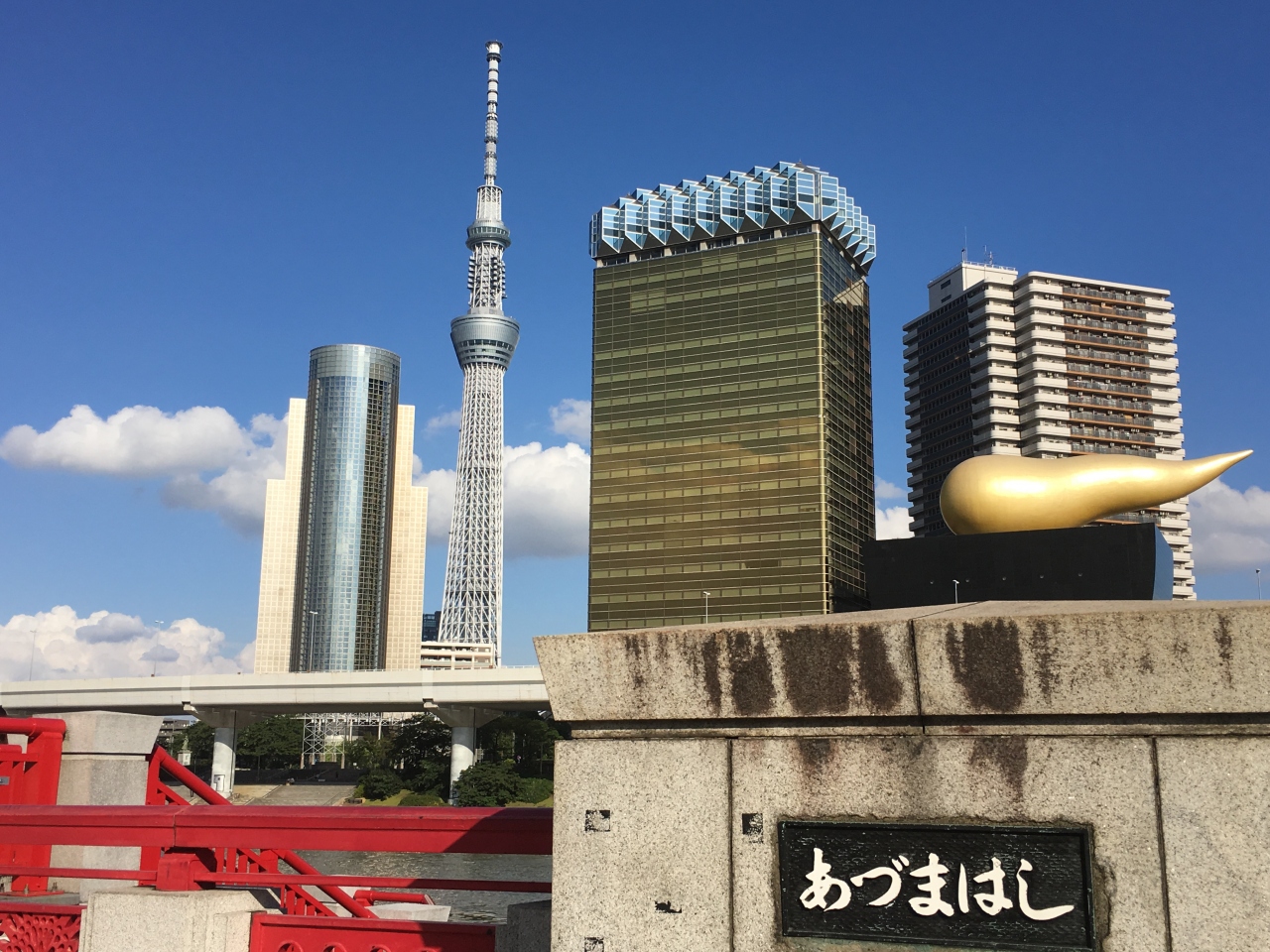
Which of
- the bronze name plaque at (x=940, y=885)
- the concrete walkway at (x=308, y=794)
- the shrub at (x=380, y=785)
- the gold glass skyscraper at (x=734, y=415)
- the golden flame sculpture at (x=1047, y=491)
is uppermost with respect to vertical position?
the gold glass skyscraper at (x=734, y=415)

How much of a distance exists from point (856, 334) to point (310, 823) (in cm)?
14138

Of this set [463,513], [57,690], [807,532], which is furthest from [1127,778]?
[463,513]

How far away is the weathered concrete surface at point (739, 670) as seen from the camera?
17.0 ft

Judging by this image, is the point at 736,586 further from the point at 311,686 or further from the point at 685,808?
the point at 685,808

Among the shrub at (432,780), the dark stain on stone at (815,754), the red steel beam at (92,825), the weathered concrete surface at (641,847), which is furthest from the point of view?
the shrub at (432,780)

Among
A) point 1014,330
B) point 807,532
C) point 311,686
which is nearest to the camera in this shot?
point 311,686

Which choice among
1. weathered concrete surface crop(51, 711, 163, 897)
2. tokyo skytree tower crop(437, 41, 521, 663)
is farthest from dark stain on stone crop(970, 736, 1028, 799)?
tokyo skytree tower crop(437, 41, 521, 663)

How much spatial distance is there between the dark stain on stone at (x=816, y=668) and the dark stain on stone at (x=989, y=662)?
48cm

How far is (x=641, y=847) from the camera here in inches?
216

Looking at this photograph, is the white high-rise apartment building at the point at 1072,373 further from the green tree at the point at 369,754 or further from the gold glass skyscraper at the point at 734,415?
the green tree at the point at 369,754

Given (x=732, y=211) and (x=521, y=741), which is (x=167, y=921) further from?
(x=732, y=211)

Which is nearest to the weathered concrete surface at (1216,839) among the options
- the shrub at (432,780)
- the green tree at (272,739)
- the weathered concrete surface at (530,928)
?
the weathered concrete surface at (530,928)

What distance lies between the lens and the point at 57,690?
84.1 m

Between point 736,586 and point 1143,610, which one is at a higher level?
point 736,586
